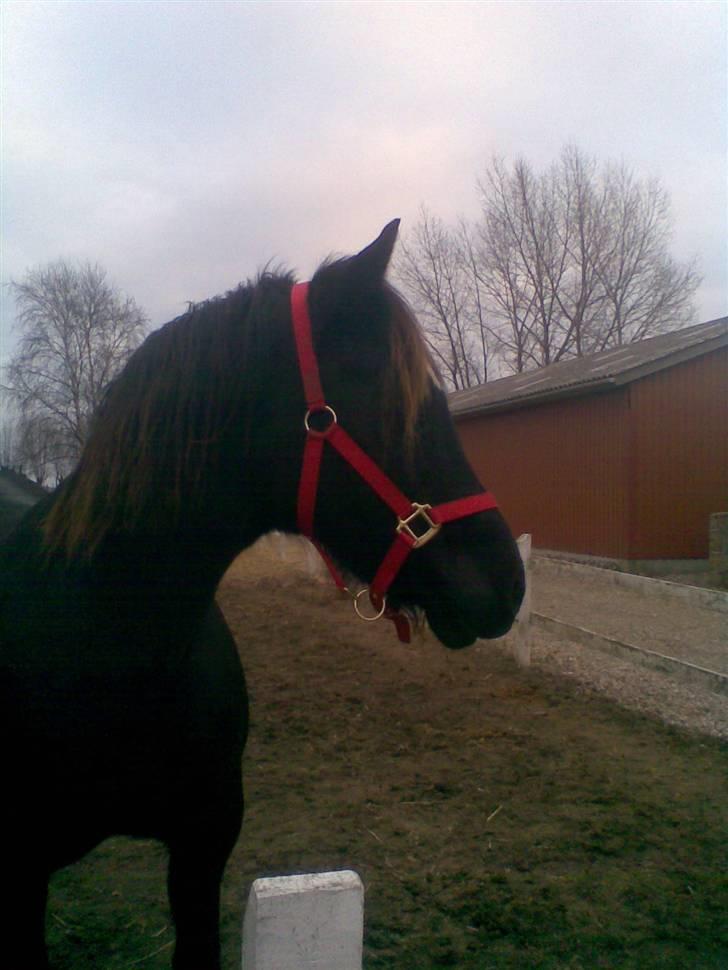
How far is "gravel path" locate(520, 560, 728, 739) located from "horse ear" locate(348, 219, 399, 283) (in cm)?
447

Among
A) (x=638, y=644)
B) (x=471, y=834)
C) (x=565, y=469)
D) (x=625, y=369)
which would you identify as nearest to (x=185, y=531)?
(x=471, y=834)

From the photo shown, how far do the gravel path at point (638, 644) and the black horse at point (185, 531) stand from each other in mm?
4209

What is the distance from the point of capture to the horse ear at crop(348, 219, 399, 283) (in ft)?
4.90

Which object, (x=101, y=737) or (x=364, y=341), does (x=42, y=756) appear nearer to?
(x=101, y=737)

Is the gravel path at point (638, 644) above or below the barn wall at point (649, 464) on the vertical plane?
below

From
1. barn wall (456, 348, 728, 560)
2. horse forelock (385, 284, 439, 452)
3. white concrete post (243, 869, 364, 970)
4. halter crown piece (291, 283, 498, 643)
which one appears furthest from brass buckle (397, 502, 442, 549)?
barn wall (456, 348, 728, 560)

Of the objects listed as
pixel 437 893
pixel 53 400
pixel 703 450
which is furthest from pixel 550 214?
pixel 437 893

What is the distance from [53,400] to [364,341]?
954 cm

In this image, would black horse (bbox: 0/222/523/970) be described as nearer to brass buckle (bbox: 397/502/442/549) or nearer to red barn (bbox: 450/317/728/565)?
brass buckle (bbox: 397/502/442/549)

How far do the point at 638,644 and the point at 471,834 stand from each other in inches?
173

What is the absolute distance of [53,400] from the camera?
9.98m

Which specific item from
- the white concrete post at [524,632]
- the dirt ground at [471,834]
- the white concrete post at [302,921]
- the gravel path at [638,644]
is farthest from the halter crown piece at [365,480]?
the white concrete post at [524,632]

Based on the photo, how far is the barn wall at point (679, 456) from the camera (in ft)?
41.9

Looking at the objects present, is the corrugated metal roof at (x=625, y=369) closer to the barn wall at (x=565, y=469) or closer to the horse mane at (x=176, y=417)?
the barn wall at (x=565, y=469)
